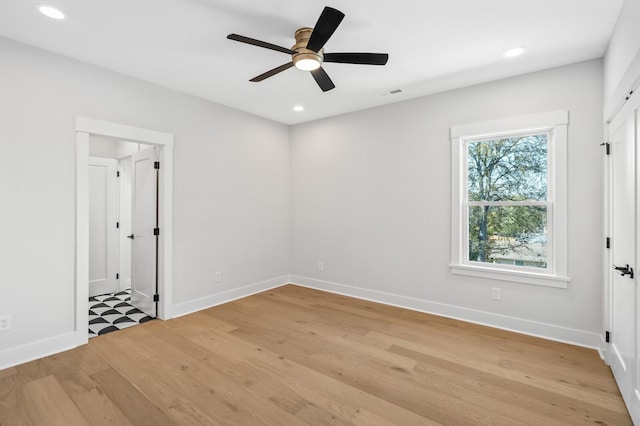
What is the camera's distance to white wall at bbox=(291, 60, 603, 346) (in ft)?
9.87

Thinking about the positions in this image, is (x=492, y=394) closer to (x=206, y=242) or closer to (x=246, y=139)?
(x=206, y=242)

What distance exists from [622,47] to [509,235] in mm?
1913

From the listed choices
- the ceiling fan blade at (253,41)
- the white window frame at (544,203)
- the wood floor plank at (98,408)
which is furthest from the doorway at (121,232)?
the white window frame at (544,203)

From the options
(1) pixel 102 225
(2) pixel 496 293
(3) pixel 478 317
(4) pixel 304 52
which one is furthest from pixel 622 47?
(1) pixel 102 225

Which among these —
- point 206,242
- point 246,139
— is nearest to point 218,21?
point 246,139

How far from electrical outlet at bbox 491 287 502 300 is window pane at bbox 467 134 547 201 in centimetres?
101

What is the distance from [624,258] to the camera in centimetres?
219

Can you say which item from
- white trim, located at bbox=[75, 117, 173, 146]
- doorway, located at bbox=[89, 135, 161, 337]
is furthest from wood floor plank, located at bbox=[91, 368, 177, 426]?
white trim, located at bbox=[75, 117, 173, 146]

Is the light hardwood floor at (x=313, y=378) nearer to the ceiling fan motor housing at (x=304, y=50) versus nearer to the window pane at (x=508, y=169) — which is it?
the window pane at (x=508, y=169)

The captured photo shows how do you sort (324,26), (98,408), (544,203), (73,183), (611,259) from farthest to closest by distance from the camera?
(544,203), (73,183), (611,259), (98,408), (324,26)

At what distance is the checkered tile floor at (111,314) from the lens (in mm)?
3471

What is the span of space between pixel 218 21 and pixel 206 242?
266 centimetres

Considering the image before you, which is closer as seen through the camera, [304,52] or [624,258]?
[624,258]

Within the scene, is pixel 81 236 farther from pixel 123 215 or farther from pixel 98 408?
pixel 123 215
